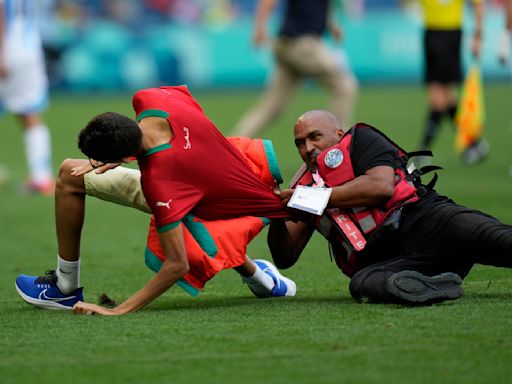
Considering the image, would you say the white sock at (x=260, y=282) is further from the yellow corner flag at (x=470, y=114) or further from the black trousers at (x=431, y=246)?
the yellow corner flag at (x=470, y=114)

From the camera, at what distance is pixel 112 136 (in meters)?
5.16

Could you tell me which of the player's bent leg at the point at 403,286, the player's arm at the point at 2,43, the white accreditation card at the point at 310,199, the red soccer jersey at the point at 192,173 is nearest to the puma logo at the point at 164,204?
the red soccer jersey at the point at 192,173

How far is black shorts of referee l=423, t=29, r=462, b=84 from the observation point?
12664mm

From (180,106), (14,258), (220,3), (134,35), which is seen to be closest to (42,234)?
(14,258)

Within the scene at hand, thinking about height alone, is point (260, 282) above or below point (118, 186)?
below

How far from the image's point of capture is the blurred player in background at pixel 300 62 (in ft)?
41.1

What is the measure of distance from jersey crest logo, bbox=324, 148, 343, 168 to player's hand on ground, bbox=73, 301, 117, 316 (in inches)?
48.5

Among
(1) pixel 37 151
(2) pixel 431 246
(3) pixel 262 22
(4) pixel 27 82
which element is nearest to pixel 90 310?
(2) pixel 431 246

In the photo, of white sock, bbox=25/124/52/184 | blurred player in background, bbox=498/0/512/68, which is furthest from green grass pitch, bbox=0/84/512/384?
blurred player in background, bbox=498/0/512/68

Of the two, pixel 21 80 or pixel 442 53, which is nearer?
pixel 21 80

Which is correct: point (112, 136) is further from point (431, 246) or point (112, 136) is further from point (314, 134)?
point (431, 246)

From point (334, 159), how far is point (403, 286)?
70 centimetres

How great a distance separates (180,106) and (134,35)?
20756 millimetres

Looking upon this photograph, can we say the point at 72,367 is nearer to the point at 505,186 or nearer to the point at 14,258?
the point at 14,258
